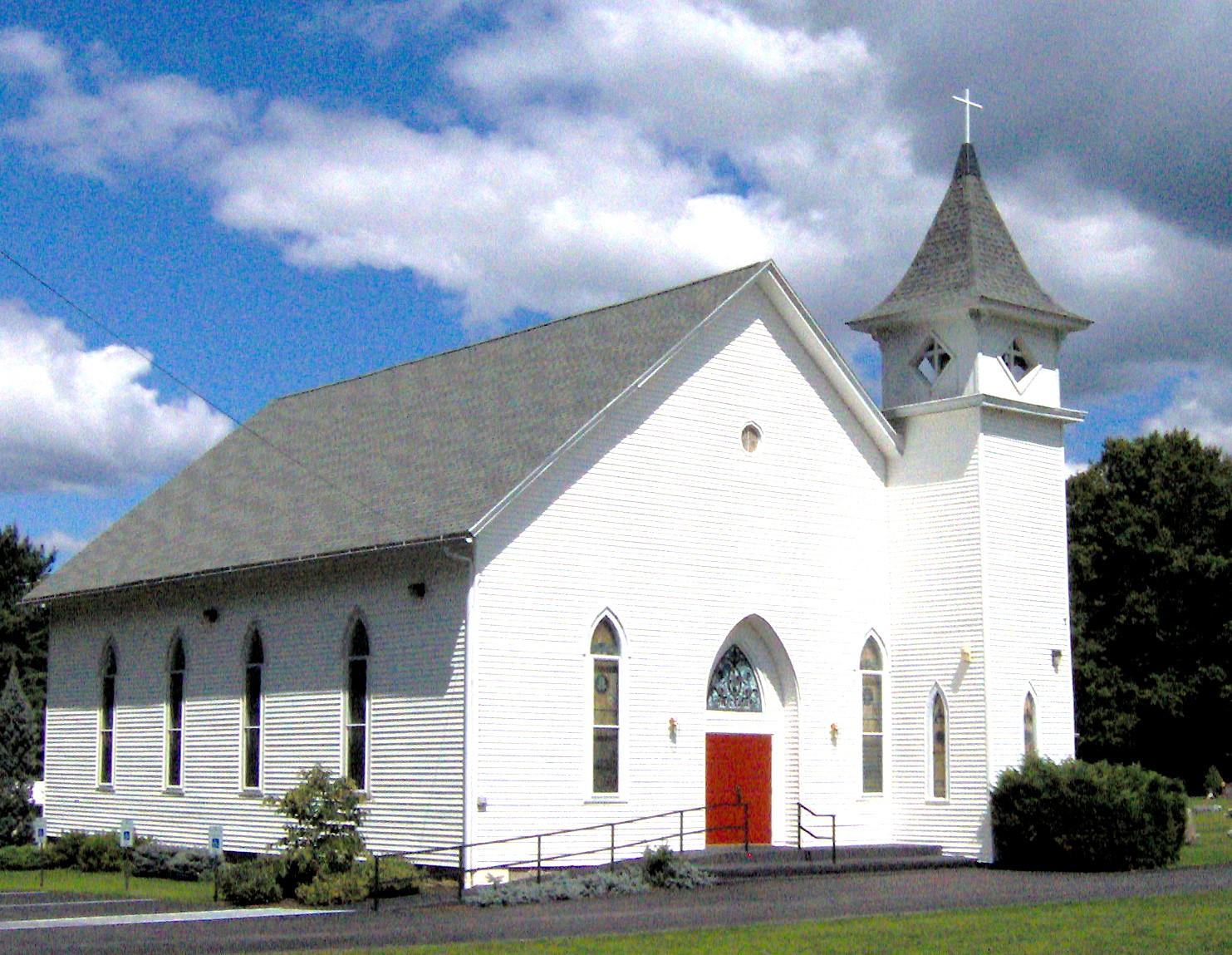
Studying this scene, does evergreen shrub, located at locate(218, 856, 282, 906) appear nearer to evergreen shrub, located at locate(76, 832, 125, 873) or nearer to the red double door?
the red double door

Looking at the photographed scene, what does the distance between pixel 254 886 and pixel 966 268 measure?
54.2 feet

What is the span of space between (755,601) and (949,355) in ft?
19.8

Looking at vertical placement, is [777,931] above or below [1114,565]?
below

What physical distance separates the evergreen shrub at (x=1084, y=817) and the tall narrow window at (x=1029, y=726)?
2.45 ft

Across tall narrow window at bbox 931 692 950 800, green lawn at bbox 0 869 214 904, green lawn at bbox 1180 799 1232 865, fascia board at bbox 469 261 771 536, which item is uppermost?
fascia board at bbox 469 261 771 536

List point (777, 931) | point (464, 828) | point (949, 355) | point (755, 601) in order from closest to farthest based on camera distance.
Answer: point (777, 931), point (464, 828), point (755, 601), point (949, 355)

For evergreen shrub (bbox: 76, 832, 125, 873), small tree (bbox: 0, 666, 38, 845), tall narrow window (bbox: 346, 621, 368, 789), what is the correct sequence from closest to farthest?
tall narrow window (bbox: 346, 621, 368, 789)
evergreen shrub (bbox: 76, 832, 125, 873)
small tree (bbox: 0, 666, 38, 845)

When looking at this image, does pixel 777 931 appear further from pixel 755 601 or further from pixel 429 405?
pixel 429 405

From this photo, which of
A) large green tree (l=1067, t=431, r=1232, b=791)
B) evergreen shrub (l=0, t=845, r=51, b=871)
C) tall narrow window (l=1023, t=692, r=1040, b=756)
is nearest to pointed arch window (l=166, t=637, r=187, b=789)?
evergreen shrub (l=0, t=845, r=51, b=871)

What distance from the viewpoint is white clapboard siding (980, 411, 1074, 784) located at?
95.4ft

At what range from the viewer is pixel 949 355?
30688 millimetres

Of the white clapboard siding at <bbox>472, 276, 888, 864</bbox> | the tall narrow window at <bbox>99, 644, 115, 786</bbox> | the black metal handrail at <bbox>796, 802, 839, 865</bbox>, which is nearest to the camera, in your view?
the white clapboard siding at <bbox>472, 276, 888, 864</bbox>

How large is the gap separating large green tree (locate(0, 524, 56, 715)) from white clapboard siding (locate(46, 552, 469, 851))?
25033 mm

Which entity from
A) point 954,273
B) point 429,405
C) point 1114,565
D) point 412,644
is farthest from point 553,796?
point 1114,565
